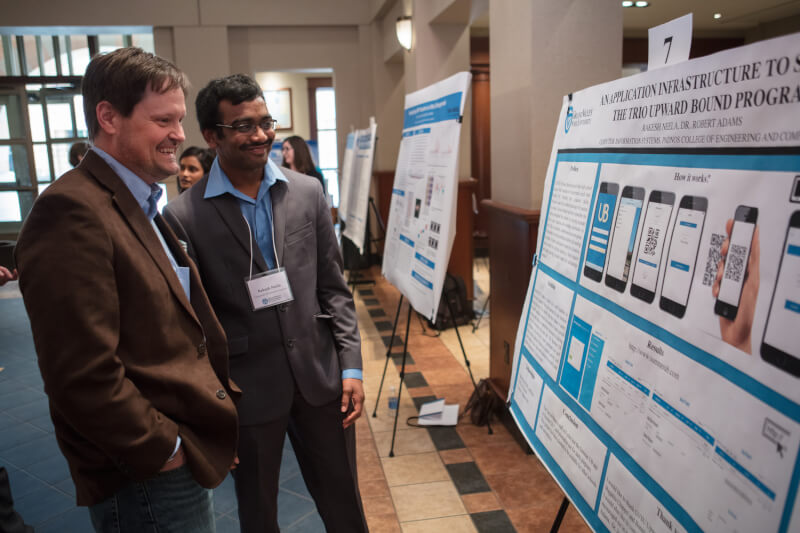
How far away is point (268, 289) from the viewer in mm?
1644

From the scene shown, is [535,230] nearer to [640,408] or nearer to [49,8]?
[640,408]

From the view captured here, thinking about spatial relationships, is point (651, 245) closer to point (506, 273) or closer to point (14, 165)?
point (506, 273)

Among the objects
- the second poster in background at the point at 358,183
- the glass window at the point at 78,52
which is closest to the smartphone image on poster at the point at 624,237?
the second poster in background at the point at 358,183

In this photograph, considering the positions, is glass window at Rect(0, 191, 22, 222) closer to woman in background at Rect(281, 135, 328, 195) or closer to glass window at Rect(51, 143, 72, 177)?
glass window at Rect(51, 143, 72, 177)

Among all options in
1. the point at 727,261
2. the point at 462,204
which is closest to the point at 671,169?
the point at 727,261

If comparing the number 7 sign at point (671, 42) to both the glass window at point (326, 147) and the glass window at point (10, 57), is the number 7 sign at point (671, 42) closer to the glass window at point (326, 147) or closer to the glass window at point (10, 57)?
the glass window at point (10, 57)

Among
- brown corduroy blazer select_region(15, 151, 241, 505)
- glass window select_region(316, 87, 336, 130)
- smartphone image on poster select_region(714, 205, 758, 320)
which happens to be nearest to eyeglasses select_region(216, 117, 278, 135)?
brown corduroy blazer select_region(15, 151, 241, 505)

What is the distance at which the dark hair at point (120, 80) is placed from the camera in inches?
44.2

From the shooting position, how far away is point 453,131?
267 centimetres

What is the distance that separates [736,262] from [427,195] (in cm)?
208

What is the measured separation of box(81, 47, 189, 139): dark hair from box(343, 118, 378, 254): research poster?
4.03m

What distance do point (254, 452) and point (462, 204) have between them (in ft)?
13.5

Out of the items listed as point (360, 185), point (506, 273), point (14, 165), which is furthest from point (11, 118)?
point (506, 273)

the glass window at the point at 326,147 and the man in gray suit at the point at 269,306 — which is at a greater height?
the glass window at the point at 326,147
